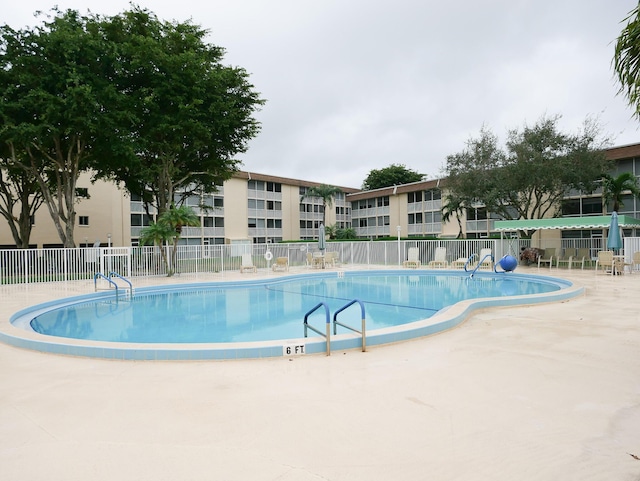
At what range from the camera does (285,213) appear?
45625mm

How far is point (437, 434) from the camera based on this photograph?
3115mm

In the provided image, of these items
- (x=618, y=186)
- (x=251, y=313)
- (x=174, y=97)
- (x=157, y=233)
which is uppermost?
(x=174, y=97)

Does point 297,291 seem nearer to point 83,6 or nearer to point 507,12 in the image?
point 507,12

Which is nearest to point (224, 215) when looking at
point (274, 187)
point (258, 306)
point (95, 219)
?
point (274, 187)

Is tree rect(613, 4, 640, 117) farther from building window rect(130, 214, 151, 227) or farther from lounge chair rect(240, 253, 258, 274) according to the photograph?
building window rect(130, 214, 151, 227)

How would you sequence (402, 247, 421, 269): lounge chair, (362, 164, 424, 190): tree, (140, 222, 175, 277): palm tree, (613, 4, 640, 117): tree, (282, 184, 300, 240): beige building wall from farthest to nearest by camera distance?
(362, 164, 424, 190): tree, (282, 184, 300, 240): beige building wall, (402, 247, 421, 269): lounge chair, (140, 222, 175, 277): palm tree, (613, 4, 640, 117): tree

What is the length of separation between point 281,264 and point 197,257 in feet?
13.3

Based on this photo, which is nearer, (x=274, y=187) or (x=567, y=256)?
(x=567, y=256)

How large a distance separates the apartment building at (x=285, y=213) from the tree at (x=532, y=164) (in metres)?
2.97

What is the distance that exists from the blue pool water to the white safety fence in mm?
4015

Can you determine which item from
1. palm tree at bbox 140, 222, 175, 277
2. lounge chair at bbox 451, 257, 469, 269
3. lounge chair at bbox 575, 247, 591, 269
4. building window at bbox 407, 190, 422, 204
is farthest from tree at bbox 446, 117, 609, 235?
palm tree at bbox 140, 222, 175, 277

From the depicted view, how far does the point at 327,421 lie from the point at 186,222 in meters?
16.1

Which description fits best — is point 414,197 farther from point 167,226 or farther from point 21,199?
point 21,199

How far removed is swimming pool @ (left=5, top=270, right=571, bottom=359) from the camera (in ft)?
18.6
